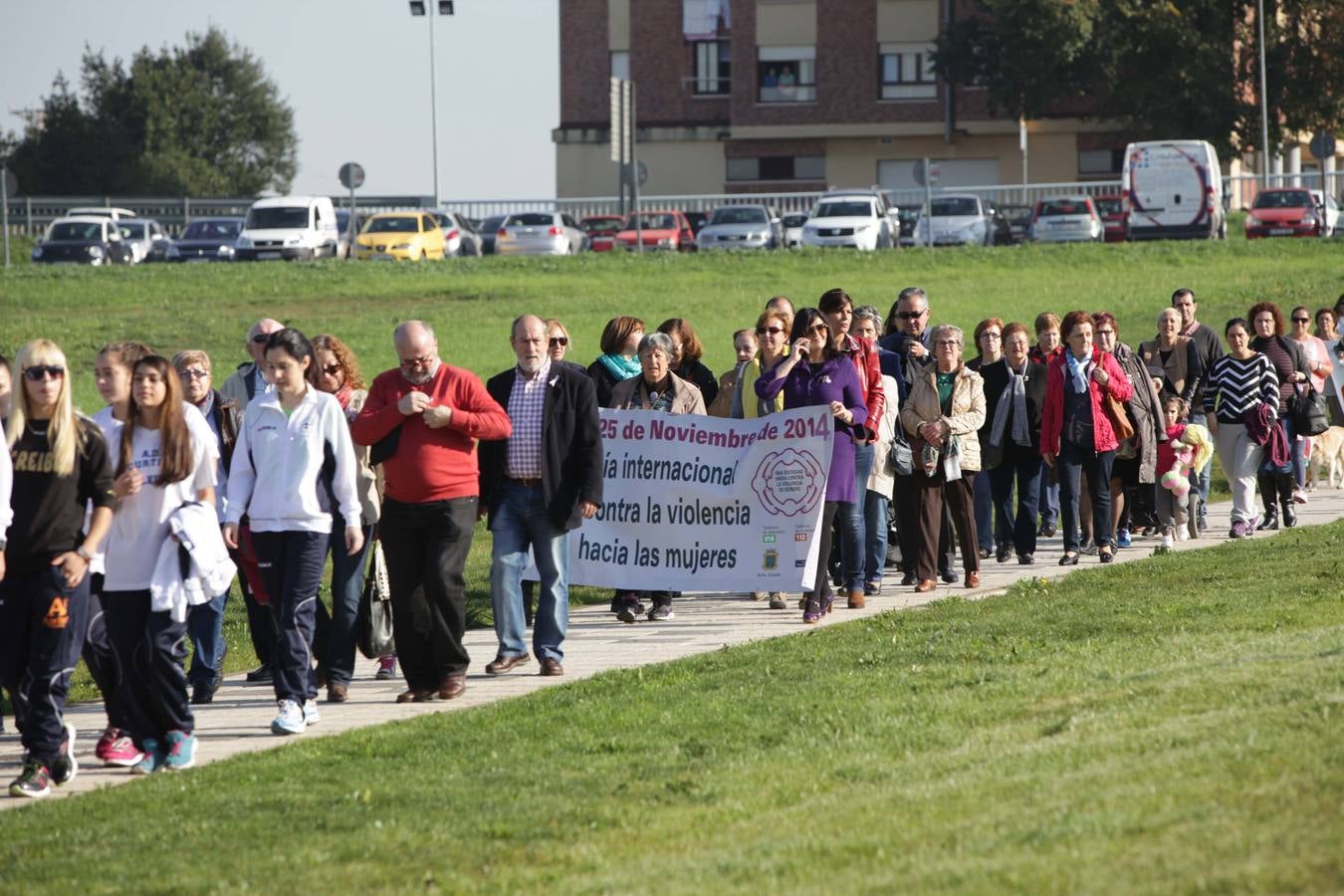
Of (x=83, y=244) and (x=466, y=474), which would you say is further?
(x=83, y=244)

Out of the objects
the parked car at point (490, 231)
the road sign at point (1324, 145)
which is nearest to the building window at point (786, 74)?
the parked car at point (490, 231)

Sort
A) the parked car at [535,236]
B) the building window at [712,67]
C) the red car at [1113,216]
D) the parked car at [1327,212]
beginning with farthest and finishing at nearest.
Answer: the building window at [712,67] → the parked car at [535,236] → the red car at [1113,216] → the parked car at [1327,212]

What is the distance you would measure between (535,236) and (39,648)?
44691 millimetres

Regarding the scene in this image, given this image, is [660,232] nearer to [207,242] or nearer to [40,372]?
[207,242]

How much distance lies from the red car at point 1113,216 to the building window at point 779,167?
2132 centimetres

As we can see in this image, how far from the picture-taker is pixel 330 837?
737cm

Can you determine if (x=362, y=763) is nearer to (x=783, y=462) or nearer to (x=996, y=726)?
(x=996, y=726)

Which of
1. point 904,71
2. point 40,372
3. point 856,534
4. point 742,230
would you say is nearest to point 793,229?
point 742,230

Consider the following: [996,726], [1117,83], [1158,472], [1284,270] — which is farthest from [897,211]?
[996,726]

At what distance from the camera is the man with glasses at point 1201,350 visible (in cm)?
1653

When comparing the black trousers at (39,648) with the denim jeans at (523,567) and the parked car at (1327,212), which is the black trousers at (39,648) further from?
the parked car at (1327,212)

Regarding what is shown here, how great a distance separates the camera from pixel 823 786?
7.73 meters

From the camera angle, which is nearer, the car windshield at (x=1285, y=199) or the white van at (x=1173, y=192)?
the white van at (x=1173, y=192)

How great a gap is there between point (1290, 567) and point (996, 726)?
5.34 meters
